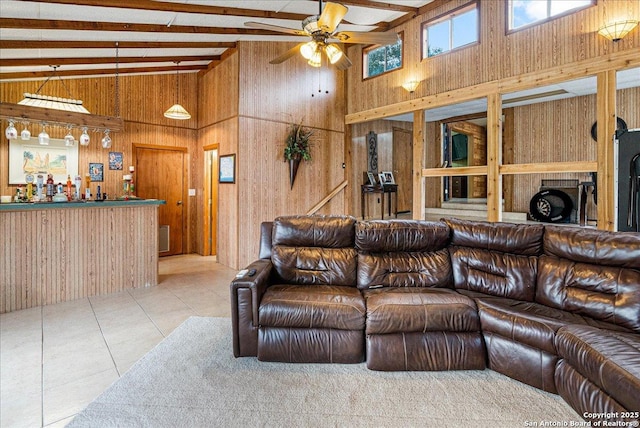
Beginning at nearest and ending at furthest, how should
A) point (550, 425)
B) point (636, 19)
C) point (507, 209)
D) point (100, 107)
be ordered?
point (550, 425) → point (636, 19) → point (100, 107) → point (507, 209)

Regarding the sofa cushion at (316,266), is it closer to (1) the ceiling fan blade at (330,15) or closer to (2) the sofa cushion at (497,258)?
(2) the sofa cushion at (497,258)

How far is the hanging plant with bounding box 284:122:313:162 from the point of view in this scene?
6.09 metres

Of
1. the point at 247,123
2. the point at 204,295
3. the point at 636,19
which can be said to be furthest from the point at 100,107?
the point at 636,19

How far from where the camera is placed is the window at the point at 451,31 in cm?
535

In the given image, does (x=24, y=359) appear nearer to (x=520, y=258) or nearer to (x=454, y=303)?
(x=454, y=303)

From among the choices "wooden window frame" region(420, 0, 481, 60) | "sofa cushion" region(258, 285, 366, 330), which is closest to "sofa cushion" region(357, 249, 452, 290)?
"sofa cushion" region(258, 285, 366, 330)

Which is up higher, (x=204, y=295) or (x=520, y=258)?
(x=520, y=258)

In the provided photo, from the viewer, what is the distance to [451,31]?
5594 mm

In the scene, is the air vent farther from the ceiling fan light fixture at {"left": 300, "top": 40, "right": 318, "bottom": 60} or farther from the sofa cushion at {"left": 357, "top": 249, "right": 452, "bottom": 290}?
the sofa cushion at {"left": 357, "top": 249, "right": 452, "bottom": 290}

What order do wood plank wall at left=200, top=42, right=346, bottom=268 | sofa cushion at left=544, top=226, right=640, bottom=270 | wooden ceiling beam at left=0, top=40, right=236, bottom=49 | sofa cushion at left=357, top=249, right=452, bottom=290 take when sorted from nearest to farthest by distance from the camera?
sofa cushion at left=544, top=226, right=640, bottom=270 → sofa cushion at left=357, top=249, right=452, bottom=290 → wooden ceiling beam at left=0, top=40, right=236, bottom=49 → wood plank wall at left=200, top=42, right=346, bottom=268

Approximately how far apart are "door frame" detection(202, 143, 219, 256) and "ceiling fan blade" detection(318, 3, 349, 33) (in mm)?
4045

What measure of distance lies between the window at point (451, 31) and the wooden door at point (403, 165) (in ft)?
8.46

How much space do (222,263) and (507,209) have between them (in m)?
6.58

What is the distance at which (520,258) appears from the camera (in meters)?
2.81
